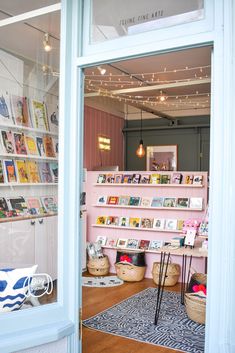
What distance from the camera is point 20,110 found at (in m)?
4.16

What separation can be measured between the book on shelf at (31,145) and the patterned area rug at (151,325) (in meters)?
1.86

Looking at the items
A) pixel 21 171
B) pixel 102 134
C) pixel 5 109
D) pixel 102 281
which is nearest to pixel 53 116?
pixel 21 171

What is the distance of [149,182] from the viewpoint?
624cm

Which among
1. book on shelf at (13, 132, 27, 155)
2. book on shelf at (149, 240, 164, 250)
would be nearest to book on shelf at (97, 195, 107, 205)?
book on shelf at (149, 240, 164, 250)

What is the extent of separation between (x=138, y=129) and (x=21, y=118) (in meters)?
6.26

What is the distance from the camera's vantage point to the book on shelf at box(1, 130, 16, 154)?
4105mm

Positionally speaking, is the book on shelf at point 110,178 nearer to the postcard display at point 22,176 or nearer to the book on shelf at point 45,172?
the postcard display at point 22,176

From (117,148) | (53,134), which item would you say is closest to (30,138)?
(53,134)

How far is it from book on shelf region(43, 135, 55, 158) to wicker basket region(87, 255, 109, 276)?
340cm

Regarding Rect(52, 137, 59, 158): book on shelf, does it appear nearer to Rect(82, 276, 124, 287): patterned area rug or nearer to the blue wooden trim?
→ the blue wooden trim

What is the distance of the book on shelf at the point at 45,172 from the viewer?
119 inches

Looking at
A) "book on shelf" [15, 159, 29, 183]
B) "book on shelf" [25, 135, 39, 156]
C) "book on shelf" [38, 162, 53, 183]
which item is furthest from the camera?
"book on shelf" [15, 159, 29, 183]

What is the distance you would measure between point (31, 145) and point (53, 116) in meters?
1.05

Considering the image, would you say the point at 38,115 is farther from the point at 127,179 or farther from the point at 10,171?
the point at 127,179
